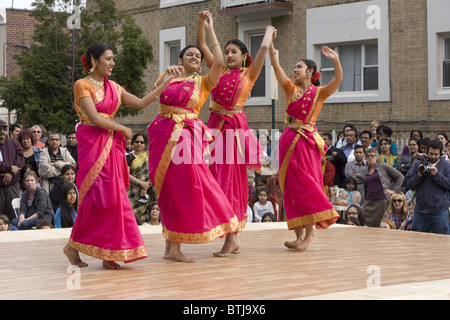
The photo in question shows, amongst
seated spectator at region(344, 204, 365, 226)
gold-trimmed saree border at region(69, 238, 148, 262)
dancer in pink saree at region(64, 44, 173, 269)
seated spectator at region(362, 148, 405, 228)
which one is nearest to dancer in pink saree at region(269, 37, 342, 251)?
dancer in pink saree at region(64, 44, 173, 269)

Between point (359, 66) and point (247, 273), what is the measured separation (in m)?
11.1

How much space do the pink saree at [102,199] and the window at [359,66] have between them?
428 inches

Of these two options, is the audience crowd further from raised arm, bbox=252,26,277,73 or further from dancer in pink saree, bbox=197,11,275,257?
raised arm, bbox=252,26,277,73

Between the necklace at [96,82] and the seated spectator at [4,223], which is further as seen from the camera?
the seated spectator at [4,223]

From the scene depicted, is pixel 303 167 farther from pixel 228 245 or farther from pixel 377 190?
pixel 377 190

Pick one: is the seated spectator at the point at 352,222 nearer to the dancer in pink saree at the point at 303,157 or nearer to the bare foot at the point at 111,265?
the dancer in pink saree at the point at 303,157

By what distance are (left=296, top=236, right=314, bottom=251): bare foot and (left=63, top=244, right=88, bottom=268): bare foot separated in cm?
217

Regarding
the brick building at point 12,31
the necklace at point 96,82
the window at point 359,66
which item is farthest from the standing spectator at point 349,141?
the brick building at point 12,31

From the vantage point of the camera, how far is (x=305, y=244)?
287 inches

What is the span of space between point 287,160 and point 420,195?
285 cm

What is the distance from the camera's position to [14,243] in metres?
7.73

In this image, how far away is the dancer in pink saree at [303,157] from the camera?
7230 millimetres

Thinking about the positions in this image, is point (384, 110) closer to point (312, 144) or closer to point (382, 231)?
point (382, 231)
